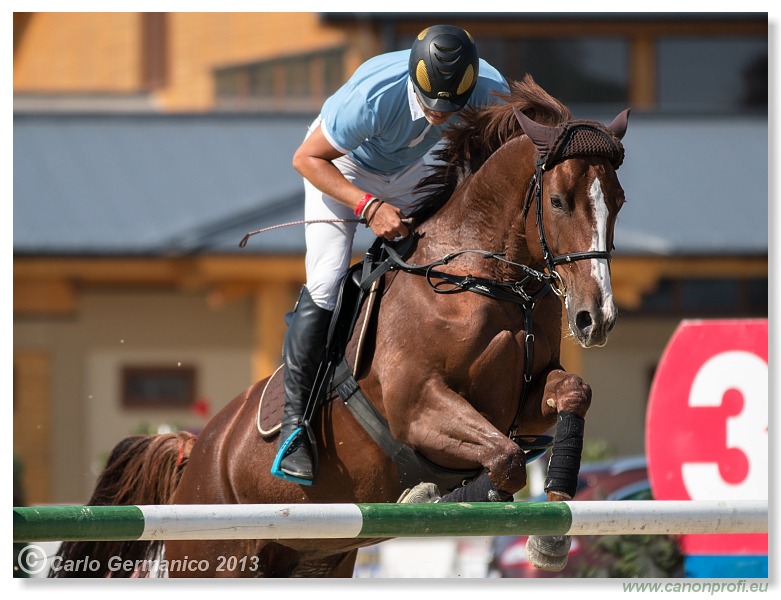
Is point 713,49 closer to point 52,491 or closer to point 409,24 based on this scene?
point 409,24

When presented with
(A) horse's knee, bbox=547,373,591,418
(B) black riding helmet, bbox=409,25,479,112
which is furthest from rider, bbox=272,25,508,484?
(A) horse's knee, bbox=547,373,591,418

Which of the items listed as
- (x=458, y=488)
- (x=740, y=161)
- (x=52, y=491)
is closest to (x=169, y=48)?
(x=52, y=491)

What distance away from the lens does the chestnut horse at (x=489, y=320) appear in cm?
363

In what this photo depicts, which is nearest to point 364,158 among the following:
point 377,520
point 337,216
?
point 337,216

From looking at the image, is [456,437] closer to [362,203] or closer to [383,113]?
[362,203]

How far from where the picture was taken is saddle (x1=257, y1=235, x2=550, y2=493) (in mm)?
4102

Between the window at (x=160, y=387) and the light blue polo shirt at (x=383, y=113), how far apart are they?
994 cm

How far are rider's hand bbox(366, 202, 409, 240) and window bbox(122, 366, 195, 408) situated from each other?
10.0 m

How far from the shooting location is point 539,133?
12.3ft

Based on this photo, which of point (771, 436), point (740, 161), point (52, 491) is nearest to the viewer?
point (771, 436)

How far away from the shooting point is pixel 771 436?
5410 mm

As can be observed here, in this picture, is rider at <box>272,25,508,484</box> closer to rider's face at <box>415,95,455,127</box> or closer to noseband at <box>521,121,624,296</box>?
rider's face at <box>415,95,455,127</box>

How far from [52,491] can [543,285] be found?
399 inches

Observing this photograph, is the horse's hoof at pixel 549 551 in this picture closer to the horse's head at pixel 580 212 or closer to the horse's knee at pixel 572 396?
the horse's knee at pixel 572 396
